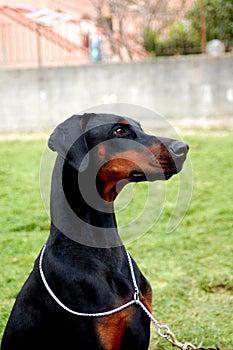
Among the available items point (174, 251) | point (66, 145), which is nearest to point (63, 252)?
point (66, 145)

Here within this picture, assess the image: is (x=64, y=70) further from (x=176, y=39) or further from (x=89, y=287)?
(x=89, y=287)

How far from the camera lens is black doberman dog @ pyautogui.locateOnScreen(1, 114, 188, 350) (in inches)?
101

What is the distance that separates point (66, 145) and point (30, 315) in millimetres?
737

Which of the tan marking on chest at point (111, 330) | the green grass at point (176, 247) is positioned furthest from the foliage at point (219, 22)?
the tan marking on chest at point (111, 330)

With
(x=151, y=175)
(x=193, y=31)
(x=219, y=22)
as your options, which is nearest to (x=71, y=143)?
(x=151, y=175)

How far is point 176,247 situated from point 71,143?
9.92 ft

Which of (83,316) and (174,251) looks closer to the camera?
(83,316)

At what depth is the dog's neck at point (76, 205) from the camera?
2.62 metres

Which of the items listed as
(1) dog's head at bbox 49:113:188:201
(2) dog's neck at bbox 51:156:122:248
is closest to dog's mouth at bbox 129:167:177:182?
(1) dog's head at bbox 49:113:188:201

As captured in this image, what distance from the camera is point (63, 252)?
263 centimetres

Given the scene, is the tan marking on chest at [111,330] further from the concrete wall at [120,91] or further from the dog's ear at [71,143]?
the concrete wall at [120,91]

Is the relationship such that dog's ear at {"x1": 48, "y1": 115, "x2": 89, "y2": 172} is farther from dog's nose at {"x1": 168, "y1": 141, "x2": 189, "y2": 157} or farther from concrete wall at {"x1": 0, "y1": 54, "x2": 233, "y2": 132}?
concrete wall at {"x1": 0, "y1": 54, "x2": 233, "y2": 132}

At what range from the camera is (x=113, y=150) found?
267cm

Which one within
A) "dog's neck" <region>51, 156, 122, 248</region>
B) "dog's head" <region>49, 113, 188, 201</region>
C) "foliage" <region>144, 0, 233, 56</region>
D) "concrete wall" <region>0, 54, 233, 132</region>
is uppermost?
"dog's head" <region>49, 113, 188, 201</region>
